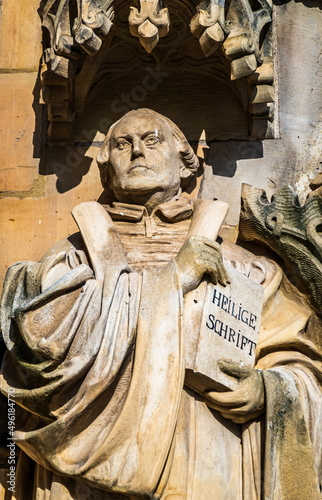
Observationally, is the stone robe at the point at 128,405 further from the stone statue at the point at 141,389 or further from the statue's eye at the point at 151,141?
the statue's eye at the point at 151,141

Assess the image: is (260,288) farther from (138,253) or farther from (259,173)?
(259,173)

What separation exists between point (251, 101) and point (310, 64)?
18.2 inches

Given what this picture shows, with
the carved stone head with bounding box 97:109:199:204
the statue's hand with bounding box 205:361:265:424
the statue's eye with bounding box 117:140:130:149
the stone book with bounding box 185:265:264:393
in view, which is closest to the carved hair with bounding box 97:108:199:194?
the carved stone head with bounding box 97:109:199:204

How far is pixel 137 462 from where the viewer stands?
3.94 meters

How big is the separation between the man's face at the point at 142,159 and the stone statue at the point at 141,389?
237 millimetres

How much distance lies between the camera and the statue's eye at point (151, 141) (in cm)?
475

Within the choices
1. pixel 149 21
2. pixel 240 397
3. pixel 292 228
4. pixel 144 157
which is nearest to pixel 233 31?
pixel 149 21

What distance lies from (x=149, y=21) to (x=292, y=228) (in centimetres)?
99

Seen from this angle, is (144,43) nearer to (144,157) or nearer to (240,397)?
(144,157)

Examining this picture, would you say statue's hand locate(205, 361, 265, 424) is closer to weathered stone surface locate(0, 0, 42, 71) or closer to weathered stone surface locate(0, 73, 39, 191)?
weathered stone surface locate(0, 73, 39, 191)

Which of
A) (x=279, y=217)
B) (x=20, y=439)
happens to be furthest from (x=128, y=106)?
(x=20, y=439)

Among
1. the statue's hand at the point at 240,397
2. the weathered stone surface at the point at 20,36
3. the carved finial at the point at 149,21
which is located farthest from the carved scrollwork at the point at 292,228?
the weathered stone surface at the point at 20,36

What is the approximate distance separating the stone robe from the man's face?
370mm

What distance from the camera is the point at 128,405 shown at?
4.02 metres
